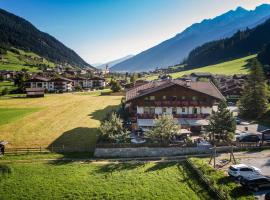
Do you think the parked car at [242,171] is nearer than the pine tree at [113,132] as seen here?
Yes

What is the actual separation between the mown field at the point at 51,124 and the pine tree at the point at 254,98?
33767mm

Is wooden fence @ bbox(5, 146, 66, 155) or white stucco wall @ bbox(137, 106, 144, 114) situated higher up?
white stucco wall @ bbox(137, 106, 144, 114)

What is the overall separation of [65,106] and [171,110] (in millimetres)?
41666

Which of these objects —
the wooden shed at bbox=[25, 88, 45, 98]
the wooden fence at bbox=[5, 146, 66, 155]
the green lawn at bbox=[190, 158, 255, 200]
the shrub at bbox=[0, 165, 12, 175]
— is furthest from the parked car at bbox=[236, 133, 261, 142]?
the wooden shed at bbox=[25, 88, 45, 98]

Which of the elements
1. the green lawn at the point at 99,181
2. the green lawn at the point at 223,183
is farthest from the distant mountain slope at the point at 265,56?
the green lawn at the point at 99,181

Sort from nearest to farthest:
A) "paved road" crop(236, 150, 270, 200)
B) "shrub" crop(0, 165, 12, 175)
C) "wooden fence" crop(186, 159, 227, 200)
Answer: "wooden fence" crop(186, 159, 227, 200), "paved road" crop(236, 150, 270, 200), "shrub" crop(0, 165, 12, 175)

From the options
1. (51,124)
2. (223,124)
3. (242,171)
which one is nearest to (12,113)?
(51,124)

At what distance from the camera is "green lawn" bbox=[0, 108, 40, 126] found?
68938 mm

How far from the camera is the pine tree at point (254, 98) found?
68.7 metres

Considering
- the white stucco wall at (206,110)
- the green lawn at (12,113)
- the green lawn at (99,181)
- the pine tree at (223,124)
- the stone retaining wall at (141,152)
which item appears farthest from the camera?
the green lawn at (12,113)

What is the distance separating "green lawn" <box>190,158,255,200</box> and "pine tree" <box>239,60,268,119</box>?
35.3 m

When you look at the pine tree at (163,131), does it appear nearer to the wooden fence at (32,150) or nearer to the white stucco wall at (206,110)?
the wooden fence at (32,150)

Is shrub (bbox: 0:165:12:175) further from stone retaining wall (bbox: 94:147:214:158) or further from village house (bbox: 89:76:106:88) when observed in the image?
village house (bbox: 89:76:106:88)

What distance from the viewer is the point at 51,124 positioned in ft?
212
